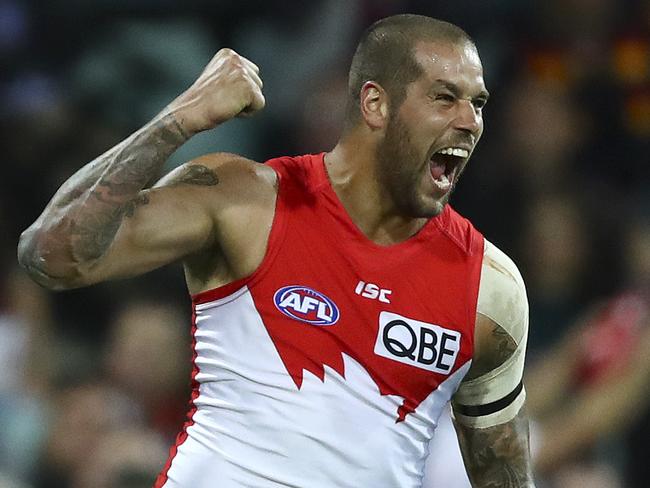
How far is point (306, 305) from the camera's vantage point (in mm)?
3488

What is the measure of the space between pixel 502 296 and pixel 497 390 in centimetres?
29

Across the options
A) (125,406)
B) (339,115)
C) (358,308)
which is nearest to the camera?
(358,308)

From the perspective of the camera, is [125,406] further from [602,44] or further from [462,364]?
[602,44]

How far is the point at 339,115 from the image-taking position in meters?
6.95

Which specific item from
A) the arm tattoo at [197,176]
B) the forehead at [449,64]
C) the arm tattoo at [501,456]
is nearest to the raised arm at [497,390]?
the arm tattoo at [501,456]

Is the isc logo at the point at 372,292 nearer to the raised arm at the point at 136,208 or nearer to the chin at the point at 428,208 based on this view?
the chin at the point at 428,208

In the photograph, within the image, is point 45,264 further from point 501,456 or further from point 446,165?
point 501,456

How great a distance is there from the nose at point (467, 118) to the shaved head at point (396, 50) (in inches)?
Answer: 5.7

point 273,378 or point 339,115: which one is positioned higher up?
point 273,378

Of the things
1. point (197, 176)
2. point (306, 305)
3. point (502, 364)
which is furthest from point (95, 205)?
point (502, 364)

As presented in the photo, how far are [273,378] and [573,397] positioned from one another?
2.79m

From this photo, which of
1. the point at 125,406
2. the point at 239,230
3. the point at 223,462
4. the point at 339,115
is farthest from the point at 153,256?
the point at 339,115

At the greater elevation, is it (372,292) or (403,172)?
(403,172)

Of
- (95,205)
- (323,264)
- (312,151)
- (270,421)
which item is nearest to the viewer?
(95,205)
